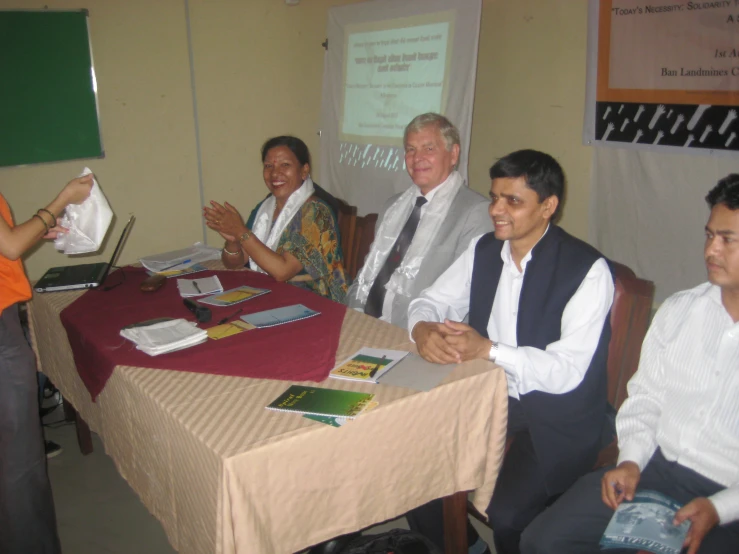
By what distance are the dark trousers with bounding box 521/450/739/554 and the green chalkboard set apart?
126 inches

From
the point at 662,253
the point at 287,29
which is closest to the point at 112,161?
the point at 287,29

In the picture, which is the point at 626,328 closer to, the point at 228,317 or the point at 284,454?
the point at 284,454

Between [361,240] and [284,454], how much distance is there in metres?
1.72

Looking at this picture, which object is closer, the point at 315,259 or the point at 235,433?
the point at 235,433

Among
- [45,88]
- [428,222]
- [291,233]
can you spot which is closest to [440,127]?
[428,222]

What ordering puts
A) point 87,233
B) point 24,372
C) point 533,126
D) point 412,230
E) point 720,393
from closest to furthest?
point 720,393, point 24,372, point 87,233, point 412,230, point 533,126

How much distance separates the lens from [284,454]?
124 cm

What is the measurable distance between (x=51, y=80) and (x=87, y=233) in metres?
1.83

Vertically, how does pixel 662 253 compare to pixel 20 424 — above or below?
above

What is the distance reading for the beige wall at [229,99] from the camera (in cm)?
293

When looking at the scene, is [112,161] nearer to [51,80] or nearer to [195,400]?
[51,80]

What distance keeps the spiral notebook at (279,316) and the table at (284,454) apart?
0.28 m

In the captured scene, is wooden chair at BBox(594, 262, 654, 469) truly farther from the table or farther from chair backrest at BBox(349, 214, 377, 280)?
chair backrest at BBox(349, 214, 377, 280)

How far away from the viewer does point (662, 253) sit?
8.03 ft
